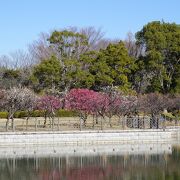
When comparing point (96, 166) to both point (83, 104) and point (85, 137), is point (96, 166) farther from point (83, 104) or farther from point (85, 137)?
point (83, 104)

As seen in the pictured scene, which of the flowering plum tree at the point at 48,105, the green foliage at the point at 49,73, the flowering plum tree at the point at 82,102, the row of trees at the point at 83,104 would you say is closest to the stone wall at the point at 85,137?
the row of trees at the point at 83,104

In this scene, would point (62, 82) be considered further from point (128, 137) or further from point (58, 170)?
point (58, 170)

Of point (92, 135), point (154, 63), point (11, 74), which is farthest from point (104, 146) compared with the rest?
point (11, 74)

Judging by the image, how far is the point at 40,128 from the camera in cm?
4122

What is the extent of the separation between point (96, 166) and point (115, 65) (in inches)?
979

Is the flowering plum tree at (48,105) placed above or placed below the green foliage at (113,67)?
below

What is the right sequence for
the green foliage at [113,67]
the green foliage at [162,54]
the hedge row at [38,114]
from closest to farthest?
the hedge row at [38,114] < the green foliage at [113,67] < the green foliage at [162,54]

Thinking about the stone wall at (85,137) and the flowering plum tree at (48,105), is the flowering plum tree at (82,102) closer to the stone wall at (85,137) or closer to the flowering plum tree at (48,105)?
the flowering plum tree at (48,105)

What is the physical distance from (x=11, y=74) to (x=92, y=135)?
91.1 ft

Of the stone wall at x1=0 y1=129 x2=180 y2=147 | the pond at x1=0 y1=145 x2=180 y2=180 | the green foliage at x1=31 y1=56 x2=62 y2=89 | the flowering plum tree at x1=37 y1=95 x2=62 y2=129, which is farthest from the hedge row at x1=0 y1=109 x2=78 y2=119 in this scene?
the pond at x1=0 y1=145 x2=180 y2=180

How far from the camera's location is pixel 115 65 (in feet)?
176

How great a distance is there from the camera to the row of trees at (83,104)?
40.5 metres

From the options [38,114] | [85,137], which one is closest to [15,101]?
[85,137]

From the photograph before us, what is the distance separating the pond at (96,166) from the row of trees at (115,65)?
1800 cm
